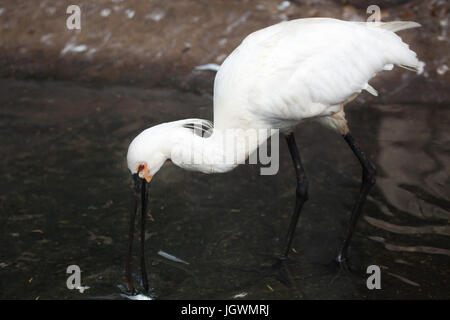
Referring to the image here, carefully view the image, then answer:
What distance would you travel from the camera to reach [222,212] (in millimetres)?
5238

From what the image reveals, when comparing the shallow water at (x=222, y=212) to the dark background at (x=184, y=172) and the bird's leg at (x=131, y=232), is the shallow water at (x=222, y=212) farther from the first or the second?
the bird's leg at (x=131, y=232)

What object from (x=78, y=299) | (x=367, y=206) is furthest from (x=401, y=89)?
(x=78, y=299)

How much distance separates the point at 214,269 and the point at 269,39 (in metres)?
1.71

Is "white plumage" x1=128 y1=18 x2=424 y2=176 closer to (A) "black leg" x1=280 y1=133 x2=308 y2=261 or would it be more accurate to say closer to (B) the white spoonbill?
(B) the white spoonbill

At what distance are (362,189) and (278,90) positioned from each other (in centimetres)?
115

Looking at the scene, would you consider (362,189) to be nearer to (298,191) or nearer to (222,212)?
(298,191)

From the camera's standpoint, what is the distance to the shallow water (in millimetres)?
4438

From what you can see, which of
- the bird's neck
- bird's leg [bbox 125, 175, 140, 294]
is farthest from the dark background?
the bird's neck

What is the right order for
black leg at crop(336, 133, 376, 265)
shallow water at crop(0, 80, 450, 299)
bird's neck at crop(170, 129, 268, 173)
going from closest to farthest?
1. bird's neck at crop(170, 129, 268, 173)
2. shallow water at crop(0, 80, 450, 299)
3. black leg at crop(336, 133, 376, 265)

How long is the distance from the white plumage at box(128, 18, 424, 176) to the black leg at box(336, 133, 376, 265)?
0.16m

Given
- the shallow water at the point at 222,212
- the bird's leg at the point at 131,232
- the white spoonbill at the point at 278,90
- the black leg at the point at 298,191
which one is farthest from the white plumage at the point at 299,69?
the shallow water at the point at 222,212

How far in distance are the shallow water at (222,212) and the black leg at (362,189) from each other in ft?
0.43

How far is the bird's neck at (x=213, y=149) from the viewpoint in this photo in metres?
3.93

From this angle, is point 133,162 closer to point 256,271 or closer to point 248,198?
point 256,271
